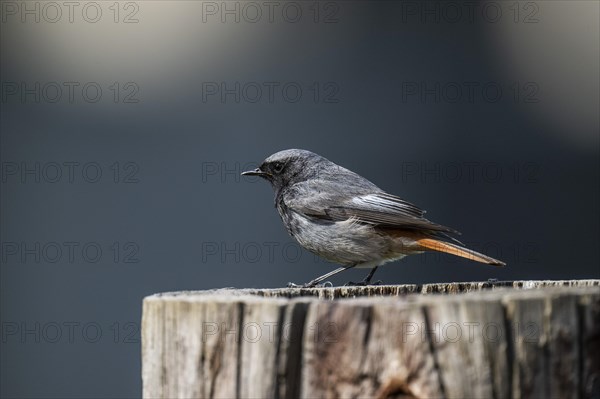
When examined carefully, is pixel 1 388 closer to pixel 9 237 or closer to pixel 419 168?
pixel 9 237

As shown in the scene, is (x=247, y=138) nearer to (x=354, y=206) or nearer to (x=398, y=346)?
(x=354, y=206)

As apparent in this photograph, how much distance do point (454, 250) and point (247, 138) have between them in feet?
9.52

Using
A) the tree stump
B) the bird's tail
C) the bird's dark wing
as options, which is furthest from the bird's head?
the tree stump

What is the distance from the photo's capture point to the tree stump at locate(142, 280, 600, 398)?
207cm

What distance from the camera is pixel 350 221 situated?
6.09 metres

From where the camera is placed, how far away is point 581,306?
6.99 ft

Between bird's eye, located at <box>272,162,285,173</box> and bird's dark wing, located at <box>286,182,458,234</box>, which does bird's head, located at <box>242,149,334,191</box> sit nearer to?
bird's eye, located at <box>272,162,285,173</box>

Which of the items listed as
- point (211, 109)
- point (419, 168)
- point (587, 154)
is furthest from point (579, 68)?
point (211, 109)

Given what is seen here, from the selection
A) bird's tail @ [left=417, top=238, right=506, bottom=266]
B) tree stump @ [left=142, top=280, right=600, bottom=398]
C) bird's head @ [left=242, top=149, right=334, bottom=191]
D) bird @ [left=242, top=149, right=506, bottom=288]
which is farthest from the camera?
bird's head @ [left=242, top=149, right=334, bottom=191]

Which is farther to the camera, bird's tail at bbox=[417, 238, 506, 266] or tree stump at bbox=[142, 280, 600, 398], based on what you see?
bird's tail at bbox=[417, 238, 506, 266]

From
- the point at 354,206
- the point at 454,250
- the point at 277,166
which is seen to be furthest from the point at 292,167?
the point at 454,250

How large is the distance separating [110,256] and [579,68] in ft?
16.6

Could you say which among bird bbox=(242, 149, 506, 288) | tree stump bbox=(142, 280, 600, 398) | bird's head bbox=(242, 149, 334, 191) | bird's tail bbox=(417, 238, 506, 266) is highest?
bird's head bbox=(242, 149, 334, 191)

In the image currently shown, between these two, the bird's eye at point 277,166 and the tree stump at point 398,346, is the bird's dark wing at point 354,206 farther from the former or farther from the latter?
the tree stump at point 398,346
